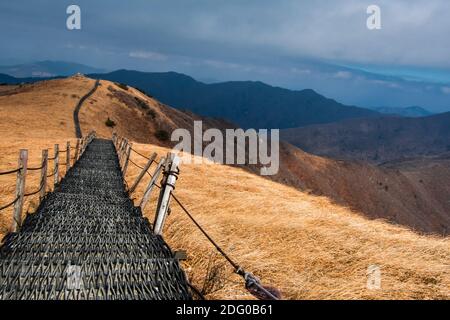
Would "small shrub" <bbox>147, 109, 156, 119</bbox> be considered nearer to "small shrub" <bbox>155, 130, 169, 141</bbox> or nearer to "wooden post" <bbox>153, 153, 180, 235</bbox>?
"small shrub" <bbox>155, 130, 169, 141</bbox>

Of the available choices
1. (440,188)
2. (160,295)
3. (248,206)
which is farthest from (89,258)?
(440,188)

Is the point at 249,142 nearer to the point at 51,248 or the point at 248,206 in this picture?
the point at 248,206

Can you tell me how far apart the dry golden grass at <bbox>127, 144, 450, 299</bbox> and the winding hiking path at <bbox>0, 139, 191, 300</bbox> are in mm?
978

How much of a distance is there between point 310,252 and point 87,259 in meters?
4.44

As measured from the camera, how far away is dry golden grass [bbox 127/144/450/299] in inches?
244

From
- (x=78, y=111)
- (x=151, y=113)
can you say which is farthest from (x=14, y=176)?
(x=151, y=113)

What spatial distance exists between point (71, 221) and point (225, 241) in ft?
10.4

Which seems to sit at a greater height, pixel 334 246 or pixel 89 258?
pixel 89 258

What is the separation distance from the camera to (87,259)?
543 cm

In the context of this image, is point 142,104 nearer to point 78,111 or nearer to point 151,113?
point 151,113

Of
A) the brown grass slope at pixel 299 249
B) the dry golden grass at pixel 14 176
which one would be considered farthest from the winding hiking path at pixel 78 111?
the brown grass slope at pixel 299 249

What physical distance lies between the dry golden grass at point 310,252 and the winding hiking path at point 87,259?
3.21ft

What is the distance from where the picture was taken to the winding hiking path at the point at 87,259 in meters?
4.63
